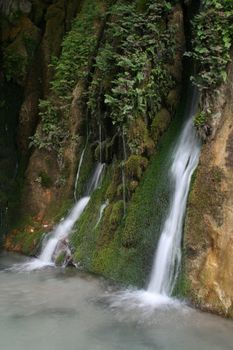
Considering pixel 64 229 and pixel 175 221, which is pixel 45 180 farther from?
pixel 175 221

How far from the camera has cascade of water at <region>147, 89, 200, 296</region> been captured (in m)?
8.27

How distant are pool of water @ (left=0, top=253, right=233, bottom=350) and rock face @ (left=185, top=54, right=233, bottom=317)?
0.41 metres

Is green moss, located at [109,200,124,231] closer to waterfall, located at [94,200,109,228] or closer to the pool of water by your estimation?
waterfall, located at [94,200,109,228]

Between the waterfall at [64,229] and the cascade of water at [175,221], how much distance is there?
11.3 ft

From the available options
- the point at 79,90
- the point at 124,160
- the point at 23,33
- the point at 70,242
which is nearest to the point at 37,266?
the point at 70,242

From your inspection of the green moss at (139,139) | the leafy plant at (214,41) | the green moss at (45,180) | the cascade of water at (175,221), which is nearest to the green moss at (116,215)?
the green moss at (139,139)

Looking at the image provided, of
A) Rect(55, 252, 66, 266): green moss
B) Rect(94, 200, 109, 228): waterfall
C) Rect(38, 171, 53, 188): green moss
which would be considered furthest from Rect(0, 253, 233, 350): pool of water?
Rect(38, 171, 53, 188): green moss

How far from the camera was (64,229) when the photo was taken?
12.2m

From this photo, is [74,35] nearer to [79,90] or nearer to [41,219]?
[79,90]

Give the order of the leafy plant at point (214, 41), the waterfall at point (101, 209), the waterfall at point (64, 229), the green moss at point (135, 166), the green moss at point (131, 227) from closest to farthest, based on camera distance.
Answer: the leafy plant at point (214, 41) < the green moss at point (131, 227) < the green moss at point (135, 166) < the waterfall at point (101, 209) < the waterfall at point (64, 229)

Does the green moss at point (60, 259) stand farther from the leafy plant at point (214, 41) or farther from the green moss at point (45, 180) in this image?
the leafy plant at point (214, 41)

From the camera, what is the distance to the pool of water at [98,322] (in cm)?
651

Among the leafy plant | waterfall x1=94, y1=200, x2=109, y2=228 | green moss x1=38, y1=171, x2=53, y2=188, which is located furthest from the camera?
green moss x1=38, y1=171, x2=53, y2=188

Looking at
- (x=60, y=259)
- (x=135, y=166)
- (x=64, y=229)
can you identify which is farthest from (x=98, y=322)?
(x=64, y=229)
